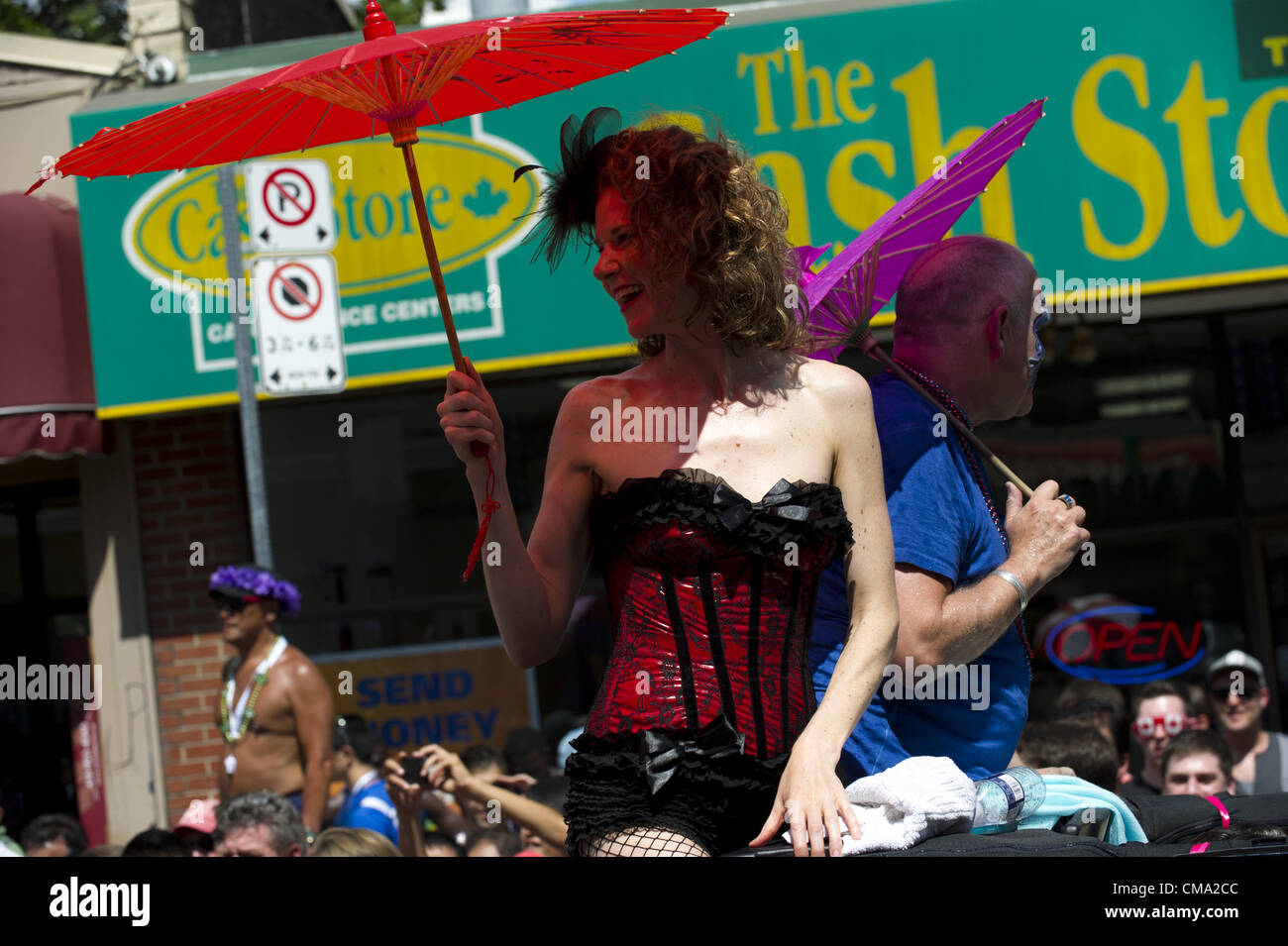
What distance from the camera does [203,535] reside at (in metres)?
8.23

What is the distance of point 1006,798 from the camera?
237cm

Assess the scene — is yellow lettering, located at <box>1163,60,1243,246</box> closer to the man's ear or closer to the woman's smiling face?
the man's ear

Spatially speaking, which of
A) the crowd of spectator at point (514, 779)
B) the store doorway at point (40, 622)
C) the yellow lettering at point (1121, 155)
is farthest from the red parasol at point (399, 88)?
the store doorway at point (40, 622)

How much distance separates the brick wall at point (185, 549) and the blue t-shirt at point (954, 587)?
20.2ft

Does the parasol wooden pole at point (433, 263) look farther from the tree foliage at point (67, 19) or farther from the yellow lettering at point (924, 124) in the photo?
the tree foliage at point (67, 19)

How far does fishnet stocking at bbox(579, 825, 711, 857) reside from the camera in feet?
6.84

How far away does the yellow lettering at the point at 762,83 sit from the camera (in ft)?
24.2

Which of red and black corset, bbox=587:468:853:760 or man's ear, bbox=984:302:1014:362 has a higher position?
man's ear, bbox=984:302:1014:362

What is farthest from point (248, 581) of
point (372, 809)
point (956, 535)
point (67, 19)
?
point (67, 19)

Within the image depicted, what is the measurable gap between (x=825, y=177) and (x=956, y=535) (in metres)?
5.04

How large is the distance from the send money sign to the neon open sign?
9.57 ft

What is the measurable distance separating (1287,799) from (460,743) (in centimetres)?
574

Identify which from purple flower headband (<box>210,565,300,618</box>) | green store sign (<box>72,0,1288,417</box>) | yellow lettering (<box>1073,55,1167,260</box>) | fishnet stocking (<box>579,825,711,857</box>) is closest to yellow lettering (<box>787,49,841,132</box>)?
green store sign (<box>72,0,1288,417</box>)

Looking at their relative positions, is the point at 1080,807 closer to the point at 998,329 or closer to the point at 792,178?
the point at 998,329
